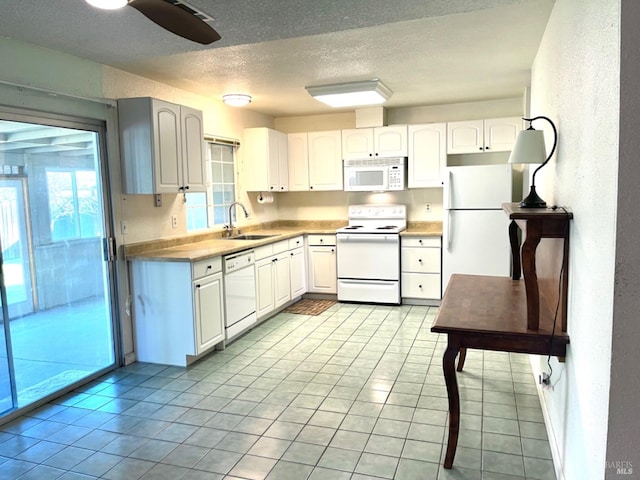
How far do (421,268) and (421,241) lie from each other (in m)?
0.32

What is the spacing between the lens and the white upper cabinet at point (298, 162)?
5992mm

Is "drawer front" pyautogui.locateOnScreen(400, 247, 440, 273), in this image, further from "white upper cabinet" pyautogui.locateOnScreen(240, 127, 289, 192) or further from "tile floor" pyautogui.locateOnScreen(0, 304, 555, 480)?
"white upper cabinet" pyautogui.locateOnScreen(240, 127, 289, 192)

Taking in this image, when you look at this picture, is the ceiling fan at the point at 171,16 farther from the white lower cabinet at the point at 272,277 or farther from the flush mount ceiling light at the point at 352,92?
the white lower cabinet at the point at 272,277

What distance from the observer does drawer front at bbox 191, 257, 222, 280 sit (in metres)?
3.62

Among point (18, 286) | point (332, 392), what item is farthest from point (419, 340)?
point (18, 286)

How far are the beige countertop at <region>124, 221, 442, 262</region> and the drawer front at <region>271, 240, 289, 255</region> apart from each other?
0.05 metres

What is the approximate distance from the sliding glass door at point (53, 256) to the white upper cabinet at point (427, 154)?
3.47m

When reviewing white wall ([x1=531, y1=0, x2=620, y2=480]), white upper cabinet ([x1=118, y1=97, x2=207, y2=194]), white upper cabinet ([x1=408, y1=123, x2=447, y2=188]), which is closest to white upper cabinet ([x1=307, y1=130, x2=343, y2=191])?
white upper cabinet ([x1=408, y1=123, x2=447, y2=188])

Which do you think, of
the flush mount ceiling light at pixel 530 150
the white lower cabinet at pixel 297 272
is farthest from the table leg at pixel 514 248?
the white lower cabinet at pixel 297 272

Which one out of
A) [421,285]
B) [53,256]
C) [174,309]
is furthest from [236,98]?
[421,285]

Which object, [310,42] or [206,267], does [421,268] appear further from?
[310,42]

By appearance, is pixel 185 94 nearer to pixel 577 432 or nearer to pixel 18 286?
pixel 18 286

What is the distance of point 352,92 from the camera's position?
4.35 m

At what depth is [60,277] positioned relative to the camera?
3.27 meters
